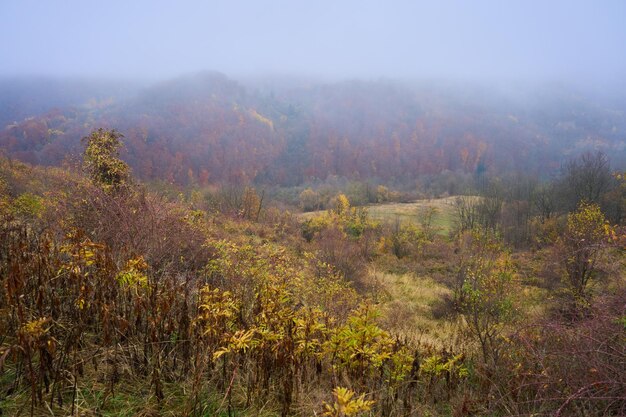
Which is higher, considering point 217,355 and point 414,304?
point 217,355

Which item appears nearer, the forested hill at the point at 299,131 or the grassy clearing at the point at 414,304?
the grassy clearing at the point at 414,304

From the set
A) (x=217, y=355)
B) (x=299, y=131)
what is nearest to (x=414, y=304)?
(x=217, y=355)

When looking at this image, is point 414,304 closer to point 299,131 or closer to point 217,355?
point 217,355

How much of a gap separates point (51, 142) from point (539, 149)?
146992 millimetres

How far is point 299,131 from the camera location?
130 metres

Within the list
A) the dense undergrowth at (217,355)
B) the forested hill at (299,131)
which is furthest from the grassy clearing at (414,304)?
the forested hill at (299,131)

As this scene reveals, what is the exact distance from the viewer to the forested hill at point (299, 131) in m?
85.8

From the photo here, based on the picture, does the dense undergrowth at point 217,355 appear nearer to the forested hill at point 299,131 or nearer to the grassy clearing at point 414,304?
the grassy clearing at point 414,304

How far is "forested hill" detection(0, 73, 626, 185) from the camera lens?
85.8 metres

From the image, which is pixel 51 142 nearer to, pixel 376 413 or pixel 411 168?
pixel 376 413

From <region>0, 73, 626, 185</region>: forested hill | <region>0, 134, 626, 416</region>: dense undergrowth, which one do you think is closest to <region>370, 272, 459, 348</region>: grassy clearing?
<region>0, 134, 626, 416</region>: dense undergrowth

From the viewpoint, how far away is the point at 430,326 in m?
12.3

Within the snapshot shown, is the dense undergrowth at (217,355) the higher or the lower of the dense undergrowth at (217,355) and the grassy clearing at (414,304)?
the higher

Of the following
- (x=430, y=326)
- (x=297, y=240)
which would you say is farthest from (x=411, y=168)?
(x=430, y=326)
